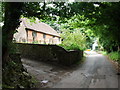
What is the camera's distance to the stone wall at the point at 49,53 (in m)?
10.9

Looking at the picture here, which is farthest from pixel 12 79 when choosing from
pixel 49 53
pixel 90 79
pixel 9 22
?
pixel 49 53

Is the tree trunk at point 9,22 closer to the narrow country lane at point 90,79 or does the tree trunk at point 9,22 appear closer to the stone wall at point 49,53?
the narrow country lane at point 90,79

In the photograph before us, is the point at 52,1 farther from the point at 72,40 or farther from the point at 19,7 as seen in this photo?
the point at 72,40

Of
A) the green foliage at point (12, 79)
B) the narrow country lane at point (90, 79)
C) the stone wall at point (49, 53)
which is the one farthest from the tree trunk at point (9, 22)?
the stone wall at point (49, 53)

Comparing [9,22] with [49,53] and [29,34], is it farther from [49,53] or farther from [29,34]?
[29,34]

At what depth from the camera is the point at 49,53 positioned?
11672 millimetres

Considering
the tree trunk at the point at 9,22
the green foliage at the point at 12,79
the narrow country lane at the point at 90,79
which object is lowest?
the narrow country lane at the point at 90,79

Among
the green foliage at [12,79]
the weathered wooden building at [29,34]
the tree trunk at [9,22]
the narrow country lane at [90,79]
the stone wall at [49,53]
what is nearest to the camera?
the green foliage at [12,79]

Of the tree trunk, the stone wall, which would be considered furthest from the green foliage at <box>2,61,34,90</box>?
the stone wall

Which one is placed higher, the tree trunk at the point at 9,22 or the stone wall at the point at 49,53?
the tree trunk at the point at 9,22

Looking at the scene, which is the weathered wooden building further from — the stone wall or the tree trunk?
the tree trunk

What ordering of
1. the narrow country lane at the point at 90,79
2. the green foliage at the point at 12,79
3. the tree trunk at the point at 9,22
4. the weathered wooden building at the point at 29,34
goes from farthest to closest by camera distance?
the weathered wooden building at the point at 29,34
the narrow country lane at the point at 90,79
the tree trunk at the point at 9,22
the green foliage at the point at 12,79

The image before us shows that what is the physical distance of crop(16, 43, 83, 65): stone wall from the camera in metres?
10.9

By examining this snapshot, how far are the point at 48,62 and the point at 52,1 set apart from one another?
5.83m
